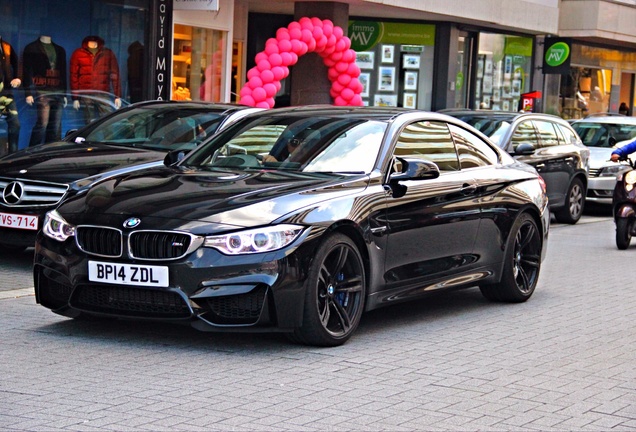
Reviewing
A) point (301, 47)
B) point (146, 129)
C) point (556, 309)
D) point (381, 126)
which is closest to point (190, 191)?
point (381, 126)

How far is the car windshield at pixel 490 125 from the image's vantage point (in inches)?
671

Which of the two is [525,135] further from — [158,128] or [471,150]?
[471,150]

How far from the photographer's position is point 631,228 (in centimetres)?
1546

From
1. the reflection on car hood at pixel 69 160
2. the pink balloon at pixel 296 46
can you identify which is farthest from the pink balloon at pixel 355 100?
the reflection on car hood at pixel 69 160

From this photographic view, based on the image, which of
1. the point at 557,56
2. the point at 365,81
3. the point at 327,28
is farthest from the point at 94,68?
the point at 557,56

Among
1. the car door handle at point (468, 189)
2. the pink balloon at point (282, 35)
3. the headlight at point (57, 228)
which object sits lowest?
Result: the headlight at point (57, 228)

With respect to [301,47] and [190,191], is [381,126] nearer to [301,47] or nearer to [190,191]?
[190,191]

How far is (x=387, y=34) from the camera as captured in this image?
31922mm

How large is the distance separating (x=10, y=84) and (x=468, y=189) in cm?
1180

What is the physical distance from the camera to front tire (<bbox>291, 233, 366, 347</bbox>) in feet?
23.9

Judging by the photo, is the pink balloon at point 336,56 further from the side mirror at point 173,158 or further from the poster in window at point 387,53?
the side mirror at point 173,158

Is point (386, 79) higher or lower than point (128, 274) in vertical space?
higher

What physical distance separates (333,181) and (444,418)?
94.3 inches

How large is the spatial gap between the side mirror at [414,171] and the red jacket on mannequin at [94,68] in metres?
13.1
